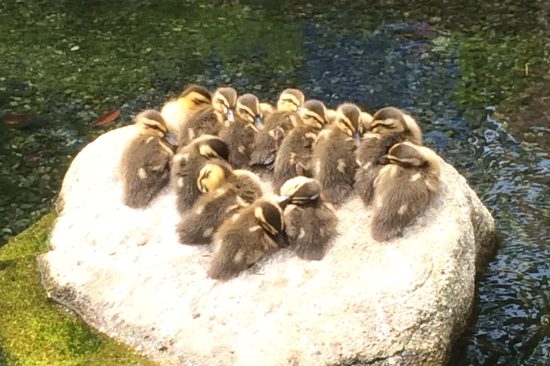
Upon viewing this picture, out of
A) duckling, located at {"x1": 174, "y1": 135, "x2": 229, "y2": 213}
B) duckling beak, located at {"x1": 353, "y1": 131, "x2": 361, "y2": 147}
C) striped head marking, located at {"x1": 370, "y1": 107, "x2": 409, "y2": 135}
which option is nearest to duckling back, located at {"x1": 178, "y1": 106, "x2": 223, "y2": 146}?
duckling, located at {"x1": 174, "y1": 135, "x2": 229, "y2": 213}

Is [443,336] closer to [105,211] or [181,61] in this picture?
[105,211]

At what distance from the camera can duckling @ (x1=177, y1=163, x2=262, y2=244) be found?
379 centimetres

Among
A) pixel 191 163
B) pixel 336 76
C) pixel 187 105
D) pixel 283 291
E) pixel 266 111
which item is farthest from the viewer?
pixel 336 76

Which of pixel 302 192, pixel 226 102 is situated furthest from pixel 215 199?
pixel 226 102

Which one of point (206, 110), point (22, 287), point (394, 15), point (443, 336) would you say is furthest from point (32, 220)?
point (394, 15)

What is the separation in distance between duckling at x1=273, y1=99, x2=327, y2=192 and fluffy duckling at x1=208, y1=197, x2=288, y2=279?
368 millimetres

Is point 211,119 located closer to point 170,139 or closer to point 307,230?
point 170,139

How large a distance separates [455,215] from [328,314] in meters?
0.80

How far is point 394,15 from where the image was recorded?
7.07 meters

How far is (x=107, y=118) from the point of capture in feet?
19.5

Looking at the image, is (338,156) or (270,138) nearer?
(338,156)

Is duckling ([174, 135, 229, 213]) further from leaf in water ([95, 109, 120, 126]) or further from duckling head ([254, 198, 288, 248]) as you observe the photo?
leaf in water ([95, 109, 120, 126])

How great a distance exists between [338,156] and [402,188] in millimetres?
362

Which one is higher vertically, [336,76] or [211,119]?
[211,119]
